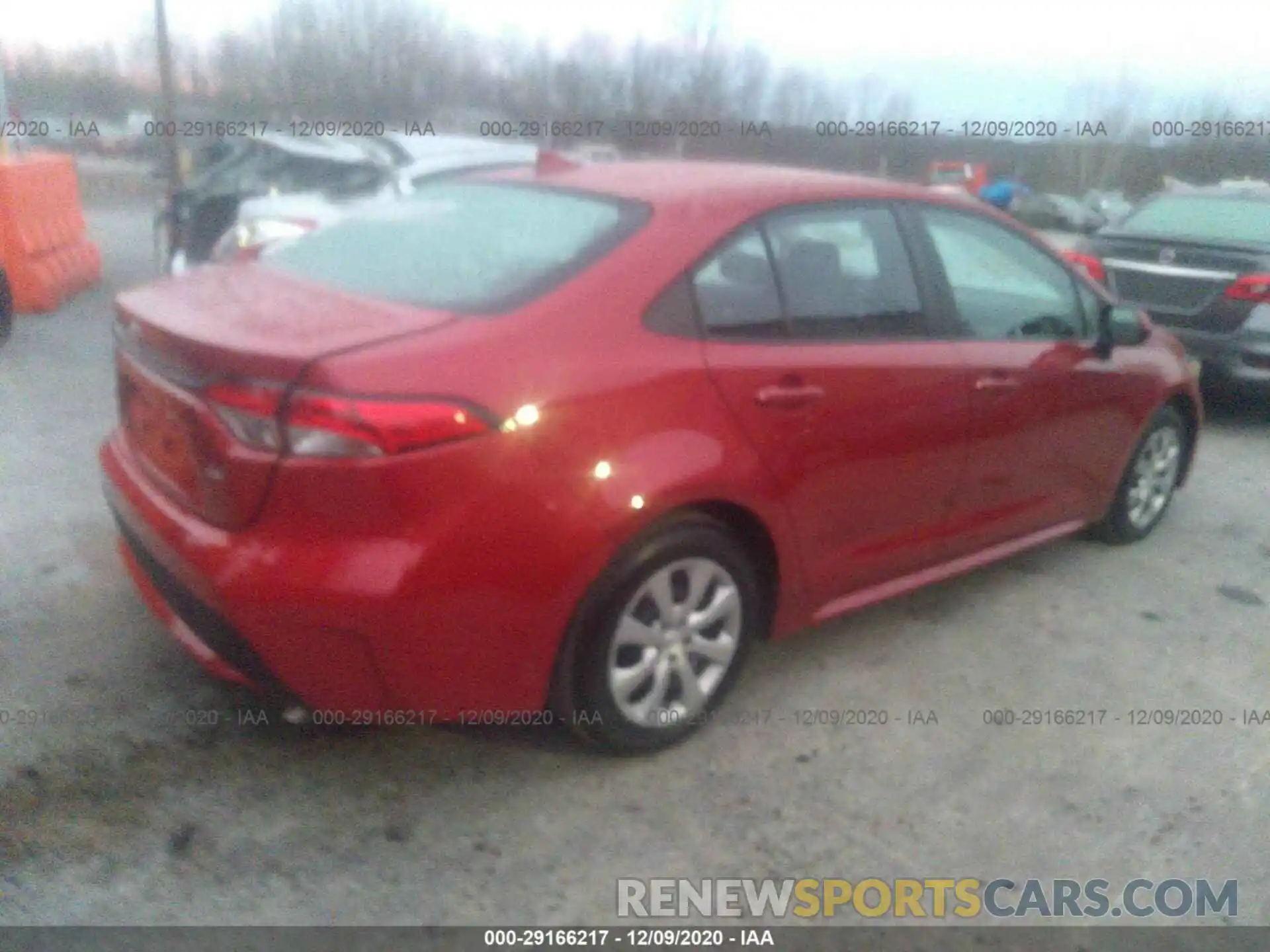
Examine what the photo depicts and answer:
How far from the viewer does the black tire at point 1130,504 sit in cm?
471

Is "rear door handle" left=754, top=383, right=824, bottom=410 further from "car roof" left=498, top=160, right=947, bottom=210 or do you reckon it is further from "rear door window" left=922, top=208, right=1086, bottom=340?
"rear door window" left=922, top=208, right=1086, bottom=340

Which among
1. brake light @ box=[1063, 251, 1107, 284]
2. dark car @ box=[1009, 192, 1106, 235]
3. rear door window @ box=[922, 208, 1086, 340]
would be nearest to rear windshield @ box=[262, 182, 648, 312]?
rear door window @ box=[922, 208, 1086, 340]

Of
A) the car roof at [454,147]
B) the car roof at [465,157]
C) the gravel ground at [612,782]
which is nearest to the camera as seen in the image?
the gravel ground at [612,782]

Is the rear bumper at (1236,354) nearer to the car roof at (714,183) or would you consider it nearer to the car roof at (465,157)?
the car roof at (714,183)

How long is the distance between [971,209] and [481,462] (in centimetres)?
226

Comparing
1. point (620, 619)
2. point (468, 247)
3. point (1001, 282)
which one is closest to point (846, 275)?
point (1001, 282)

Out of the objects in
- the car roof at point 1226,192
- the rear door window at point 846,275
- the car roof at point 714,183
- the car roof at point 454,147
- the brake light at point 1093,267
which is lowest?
the brake light at point 1093,267

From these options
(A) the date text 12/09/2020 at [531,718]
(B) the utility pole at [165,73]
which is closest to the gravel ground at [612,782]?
(A) the date text 12/09/2020 at [531,718]

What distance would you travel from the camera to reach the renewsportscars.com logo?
2574 millimetres

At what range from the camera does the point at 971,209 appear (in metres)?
3.87

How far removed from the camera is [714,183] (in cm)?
327

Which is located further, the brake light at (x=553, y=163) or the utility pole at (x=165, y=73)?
the utility pole at (x=165, y=73)

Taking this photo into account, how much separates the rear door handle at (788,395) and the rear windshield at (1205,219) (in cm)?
530

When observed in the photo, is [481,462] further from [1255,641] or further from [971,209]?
[1255,641]
